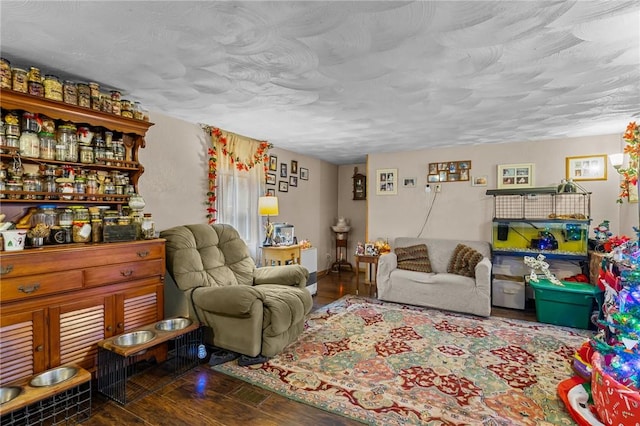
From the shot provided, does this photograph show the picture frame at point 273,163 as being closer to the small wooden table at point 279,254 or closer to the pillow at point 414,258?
the small wooden table at point 279,254

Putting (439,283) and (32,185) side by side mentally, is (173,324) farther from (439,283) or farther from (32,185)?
(439,283)

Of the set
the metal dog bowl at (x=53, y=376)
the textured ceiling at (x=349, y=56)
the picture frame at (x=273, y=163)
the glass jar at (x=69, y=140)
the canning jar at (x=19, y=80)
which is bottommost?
the metal dog bowl at (x=53, y=376)

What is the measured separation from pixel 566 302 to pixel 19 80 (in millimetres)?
5097

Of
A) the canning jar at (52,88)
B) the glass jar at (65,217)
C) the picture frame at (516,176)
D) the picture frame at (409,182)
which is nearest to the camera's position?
the canning jar at (52,88)

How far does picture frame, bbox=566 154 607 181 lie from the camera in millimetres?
4004

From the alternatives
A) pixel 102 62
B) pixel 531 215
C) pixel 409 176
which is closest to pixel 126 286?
pixel 102 62

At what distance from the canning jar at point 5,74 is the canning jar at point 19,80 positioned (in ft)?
0.06

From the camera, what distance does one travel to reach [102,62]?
2.12 meters

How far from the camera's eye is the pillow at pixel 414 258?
175 inches

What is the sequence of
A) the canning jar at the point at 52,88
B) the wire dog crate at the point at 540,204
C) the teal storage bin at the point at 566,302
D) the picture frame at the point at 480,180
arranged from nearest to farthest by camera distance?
the canning jar at the point at 52,88, the teal storage bin at the point at 566,302, the wire dog crate at the point at 540,204, the picture frame at the point at 480,180

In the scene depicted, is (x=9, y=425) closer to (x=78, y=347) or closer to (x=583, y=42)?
(x=78, y=347)

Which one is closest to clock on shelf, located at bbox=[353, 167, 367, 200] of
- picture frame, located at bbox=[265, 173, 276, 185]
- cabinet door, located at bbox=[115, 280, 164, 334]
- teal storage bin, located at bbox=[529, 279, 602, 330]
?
picture frame, located at bbox=[265, 173, 276, 185]

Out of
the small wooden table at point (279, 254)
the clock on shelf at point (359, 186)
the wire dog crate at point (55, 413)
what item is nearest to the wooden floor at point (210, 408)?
the wire dog crate at point (55, 413)

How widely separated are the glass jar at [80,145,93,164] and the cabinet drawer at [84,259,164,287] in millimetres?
829
